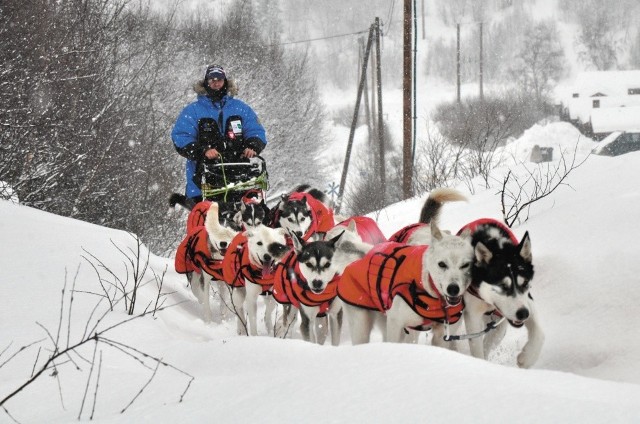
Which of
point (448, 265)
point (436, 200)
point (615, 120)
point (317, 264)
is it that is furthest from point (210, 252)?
point (615, 120)

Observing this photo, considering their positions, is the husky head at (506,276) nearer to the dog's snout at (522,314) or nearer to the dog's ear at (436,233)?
the dog's snout at (522,314)

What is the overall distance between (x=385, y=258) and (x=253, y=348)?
3.48 ft

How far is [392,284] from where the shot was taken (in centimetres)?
361

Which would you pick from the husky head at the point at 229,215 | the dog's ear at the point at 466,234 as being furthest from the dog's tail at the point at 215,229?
the dog's ear at the point at 466,234

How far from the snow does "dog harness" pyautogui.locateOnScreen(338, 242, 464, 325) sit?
0.52 m

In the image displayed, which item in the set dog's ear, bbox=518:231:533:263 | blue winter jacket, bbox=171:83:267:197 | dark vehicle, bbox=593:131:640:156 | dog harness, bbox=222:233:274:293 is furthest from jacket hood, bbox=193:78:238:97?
dark vehicle, bbox=593:131:640:156

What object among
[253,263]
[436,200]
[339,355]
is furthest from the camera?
[253,263]

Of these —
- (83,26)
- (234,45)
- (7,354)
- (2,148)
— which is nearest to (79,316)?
(7,354)

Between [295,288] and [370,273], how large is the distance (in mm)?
872

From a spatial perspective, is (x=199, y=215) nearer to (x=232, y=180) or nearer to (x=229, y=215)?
(x=229, y=215)

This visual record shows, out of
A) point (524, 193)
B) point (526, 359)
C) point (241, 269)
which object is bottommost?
point (526, 359)

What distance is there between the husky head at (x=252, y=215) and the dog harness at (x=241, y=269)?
521 millimetres

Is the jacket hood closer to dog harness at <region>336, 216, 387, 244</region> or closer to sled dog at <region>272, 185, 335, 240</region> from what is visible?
sled dog at <region>272, 185, 335, 240</region>

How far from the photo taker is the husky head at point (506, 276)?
3.13 metres
